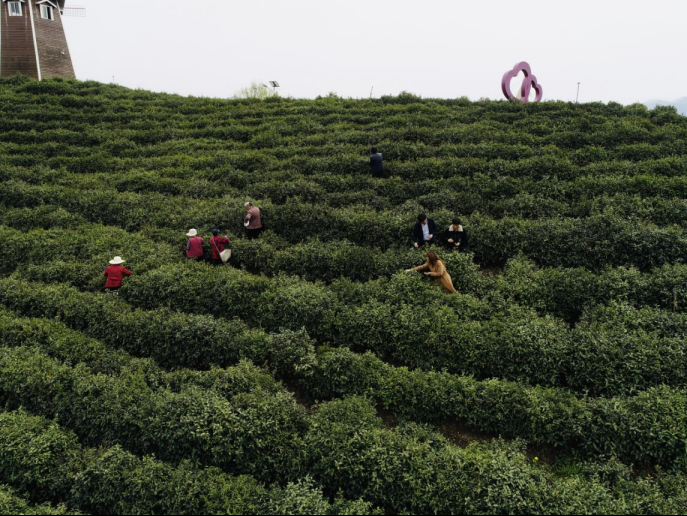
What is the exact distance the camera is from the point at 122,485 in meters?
5.71

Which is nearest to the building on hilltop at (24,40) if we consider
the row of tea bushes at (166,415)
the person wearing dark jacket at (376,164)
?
the person wearing dark jacket at (376,164)

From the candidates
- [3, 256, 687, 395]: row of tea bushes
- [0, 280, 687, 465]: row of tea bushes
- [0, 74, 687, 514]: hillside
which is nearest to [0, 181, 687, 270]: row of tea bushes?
[0, 74, 687, 514]: hillside

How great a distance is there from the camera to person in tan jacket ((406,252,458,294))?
365 inches

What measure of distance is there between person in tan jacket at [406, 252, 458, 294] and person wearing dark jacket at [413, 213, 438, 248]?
127cm

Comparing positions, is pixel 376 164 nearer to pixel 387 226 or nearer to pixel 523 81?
pixel 387 226

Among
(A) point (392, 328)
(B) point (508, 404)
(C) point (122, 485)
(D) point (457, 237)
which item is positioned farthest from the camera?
(D) point (457, 237)

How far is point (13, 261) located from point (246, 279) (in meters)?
7.18

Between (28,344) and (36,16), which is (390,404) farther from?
(36,16)

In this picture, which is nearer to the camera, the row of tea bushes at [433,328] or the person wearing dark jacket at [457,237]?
the row of tea bushes at [433,328]

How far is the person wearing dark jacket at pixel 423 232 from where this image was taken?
34.9 feet

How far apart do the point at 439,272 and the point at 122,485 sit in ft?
22.5

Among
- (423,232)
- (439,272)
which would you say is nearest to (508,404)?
(439,272)

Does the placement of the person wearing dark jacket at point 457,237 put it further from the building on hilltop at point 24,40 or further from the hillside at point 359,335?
the building on hilltop at point 24,40

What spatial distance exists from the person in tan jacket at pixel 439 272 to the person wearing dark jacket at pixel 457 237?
128cm
